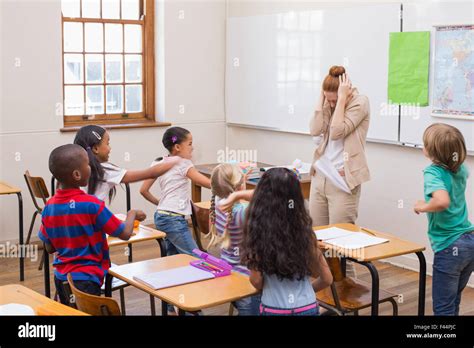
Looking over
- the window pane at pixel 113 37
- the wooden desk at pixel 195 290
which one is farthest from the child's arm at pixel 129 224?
the window pane at pixel 113 37

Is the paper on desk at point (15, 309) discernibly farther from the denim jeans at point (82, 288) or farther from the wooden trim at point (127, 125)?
the wooden trim at point (127, 125)

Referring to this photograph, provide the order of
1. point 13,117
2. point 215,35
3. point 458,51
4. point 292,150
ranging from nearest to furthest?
1. point 458,51
2. point 13,117
3. point 292,150
4. point 215,35

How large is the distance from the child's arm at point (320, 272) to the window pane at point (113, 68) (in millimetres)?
4372

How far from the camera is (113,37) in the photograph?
6.74m

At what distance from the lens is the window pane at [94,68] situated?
21.7 ft

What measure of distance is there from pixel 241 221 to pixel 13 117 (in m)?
3.56

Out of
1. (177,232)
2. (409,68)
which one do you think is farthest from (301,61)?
(177,232)

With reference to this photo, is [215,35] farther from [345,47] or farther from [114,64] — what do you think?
[345,47]

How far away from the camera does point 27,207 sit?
623 cm

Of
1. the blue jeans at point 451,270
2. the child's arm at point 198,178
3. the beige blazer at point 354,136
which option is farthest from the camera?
the beige blazer at point 354,136

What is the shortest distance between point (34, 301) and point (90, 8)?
4.46 m
